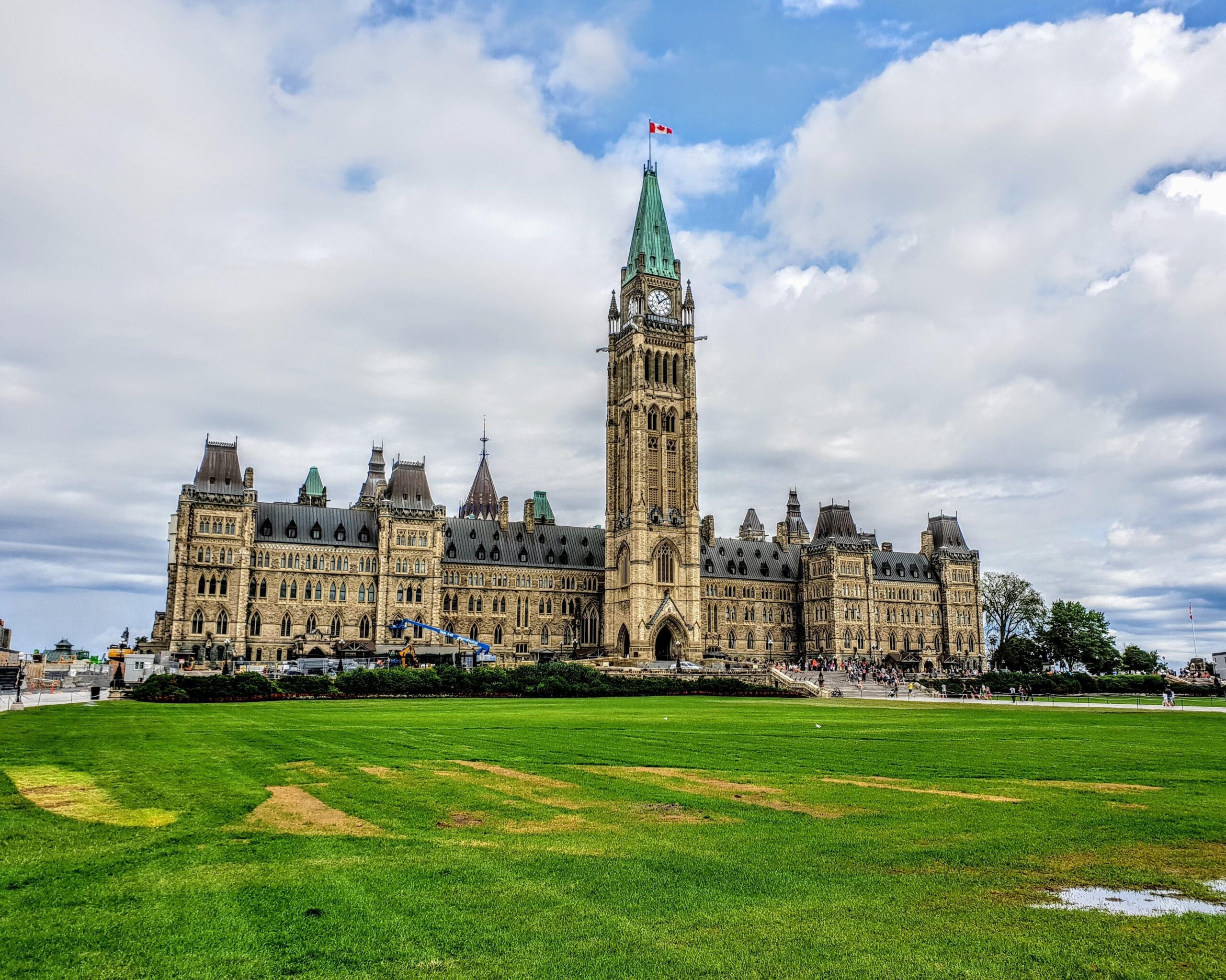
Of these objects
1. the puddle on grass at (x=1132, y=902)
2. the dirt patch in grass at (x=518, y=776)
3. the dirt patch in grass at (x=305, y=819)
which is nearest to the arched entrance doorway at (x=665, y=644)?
the dirt patch in grass at (x=518, y=776)

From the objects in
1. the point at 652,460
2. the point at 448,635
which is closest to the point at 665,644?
the point at 652,460

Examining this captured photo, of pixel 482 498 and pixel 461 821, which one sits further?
pixel 482 498

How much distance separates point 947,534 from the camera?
134375mm

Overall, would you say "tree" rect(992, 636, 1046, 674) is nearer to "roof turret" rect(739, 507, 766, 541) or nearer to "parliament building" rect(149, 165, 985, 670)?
"parliament building" rect(149, 165, 985, 670)

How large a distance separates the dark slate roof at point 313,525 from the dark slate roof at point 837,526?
6076 centimetres

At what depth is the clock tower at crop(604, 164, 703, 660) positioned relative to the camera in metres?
106

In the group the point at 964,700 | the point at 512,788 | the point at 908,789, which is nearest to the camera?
the point at 512,788

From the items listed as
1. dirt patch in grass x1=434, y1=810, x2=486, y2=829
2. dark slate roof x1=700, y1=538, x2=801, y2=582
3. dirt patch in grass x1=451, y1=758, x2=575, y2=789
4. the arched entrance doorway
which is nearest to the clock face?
dark slate roof x1=700, y1=538, x2=801, y2=582

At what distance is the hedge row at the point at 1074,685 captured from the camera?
7031 cm

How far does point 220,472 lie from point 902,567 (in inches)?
3562

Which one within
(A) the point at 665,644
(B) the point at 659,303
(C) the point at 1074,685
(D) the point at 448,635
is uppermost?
(B) the point at 659,303

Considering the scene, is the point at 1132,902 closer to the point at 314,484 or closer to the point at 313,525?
the point at 313,525

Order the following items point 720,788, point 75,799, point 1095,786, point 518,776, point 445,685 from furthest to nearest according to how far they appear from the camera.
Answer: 1. point 445,685
2. point 518,776
3. point 1095,786
4. point 720,788
5. point 75,799

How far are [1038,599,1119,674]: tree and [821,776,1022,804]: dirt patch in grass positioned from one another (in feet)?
318
